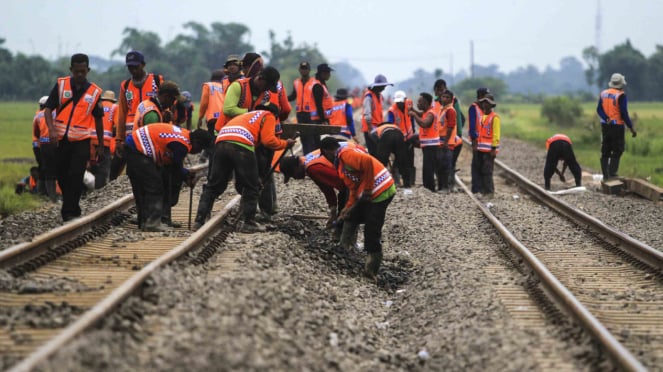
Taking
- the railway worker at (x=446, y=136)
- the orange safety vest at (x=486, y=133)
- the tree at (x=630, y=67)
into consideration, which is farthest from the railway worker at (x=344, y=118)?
the tree at (x=630, y=67)

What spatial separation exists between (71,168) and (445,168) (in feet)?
24.6

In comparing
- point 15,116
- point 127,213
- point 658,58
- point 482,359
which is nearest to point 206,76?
point 15,116

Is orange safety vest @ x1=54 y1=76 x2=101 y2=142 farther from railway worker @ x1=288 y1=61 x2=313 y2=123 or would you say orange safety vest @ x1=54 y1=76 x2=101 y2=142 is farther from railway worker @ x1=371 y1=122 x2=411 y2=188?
railway worker @ x1=371 y1=122 x2=411 y2=188

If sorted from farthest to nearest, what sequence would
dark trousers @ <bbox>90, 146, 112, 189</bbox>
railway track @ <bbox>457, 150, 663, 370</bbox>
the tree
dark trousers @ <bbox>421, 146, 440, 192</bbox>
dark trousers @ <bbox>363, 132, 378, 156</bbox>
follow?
1. the tree
2. dark trousers @ <bbox>363, 132, 378, 156</bbox>
3. dark trousers @ <bbox>421, 146, 440, 192</bbox>
4. dark trousers @ <bbox>90, 146, 112, 189</bbox>
5. railway track @ <bbox>457, 150, 663, 370</bbox>

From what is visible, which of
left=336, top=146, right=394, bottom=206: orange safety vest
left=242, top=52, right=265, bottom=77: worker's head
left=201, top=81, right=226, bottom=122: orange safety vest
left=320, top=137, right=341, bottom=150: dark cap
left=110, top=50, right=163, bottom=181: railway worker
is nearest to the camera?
left=336, top=146, right=394, bottom=206: orange safety vest

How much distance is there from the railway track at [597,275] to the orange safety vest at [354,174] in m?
1.58

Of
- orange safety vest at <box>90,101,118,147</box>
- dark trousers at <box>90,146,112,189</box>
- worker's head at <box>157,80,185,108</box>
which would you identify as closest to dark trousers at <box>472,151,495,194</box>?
orange safety vest at <box>90,101,118,147</box>

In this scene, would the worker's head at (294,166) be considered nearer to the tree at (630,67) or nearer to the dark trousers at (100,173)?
the dark trousers at (100,173)

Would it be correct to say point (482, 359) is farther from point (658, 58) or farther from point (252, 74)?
point (658, 58)

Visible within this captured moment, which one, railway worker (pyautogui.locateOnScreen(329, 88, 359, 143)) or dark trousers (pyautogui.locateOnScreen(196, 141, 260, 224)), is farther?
railway worker (pyautogui.locateOnScreen(329, 88, 359, 143))

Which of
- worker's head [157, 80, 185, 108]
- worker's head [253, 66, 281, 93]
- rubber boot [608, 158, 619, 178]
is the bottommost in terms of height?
rubber boot [608, 158, 619, 178]

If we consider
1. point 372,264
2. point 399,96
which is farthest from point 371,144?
point 372,264

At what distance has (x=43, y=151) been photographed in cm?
1037

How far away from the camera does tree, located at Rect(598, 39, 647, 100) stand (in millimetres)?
94812
